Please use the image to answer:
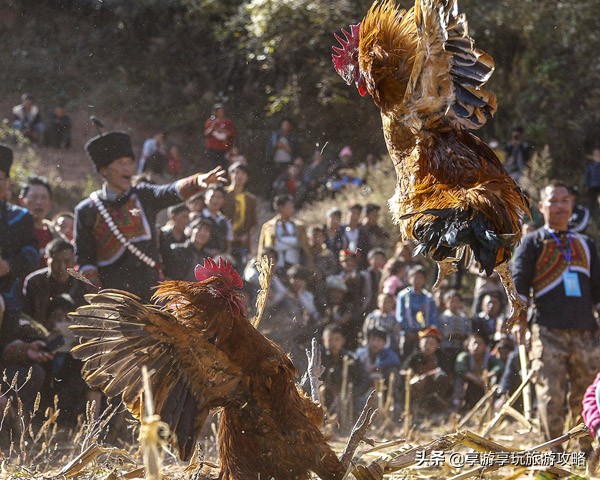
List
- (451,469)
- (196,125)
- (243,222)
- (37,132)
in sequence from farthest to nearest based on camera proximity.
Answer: (196,125) < (37,132) < (243,222) < (451,469)

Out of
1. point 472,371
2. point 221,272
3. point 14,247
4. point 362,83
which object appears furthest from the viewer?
point 472,371

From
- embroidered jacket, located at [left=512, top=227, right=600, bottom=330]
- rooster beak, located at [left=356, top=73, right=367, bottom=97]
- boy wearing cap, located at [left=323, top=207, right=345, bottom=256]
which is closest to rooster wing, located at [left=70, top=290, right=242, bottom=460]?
rooster beak, located at [left=356, top=73, right=367, bottom=97]

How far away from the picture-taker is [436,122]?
4641mm

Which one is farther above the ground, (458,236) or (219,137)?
(219,137)

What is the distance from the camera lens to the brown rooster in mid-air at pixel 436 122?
4082mm

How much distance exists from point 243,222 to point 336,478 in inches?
234

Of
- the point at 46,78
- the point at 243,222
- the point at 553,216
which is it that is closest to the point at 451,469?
the point at 553,216

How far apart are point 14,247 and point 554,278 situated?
4.28 metres

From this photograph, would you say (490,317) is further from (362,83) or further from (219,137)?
(219,137)

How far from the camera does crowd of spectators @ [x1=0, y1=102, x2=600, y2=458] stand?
6688 mm

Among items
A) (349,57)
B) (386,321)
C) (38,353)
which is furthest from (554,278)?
(38,353)

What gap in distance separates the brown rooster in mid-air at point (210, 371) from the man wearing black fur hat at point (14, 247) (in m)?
2.94

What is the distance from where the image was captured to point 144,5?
1861cm

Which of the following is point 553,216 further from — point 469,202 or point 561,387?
point 469,202
